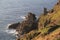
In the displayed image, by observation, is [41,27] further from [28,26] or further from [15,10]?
[15,10]

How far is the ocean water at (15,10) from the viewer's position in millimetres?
112656

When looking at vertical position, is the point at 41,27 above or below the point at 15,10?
below

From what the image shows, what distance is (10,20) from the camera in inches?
5098

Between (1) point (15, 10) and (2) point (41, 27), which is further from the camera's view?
(1) point (15, 10)

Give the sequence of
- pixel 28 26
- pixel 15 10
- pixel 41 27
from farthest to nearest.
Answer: pixel 15 10, pixel 28 26, pixel 41 27

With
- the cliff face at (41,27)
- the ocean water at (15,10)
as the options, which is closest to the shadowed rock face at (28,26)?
the cliff face at (41,27)

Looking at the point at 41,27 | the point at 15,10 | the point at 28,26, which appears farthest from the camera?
the point at 15,10

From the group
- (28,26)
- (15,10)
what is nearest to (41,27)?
(28,26)

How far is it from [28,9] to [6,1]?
3041 cm

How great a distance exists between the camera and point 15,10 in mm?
152000

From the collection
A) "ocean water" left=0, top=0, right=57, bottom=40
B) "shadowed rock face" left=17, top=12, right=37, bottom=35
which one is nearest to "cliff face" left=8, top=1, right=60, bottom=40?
"shadowed rock face" left=17, top=12, right=37, bottom=35

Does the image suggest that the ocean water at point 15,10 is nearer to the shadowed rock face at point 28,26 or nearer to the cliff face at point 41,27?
the shadowed rock face at point 28,26

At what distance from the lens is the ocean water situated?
11266 cm

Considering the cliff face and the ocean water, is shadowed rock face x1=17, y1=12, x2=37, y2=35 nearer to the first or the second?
the cliff face
